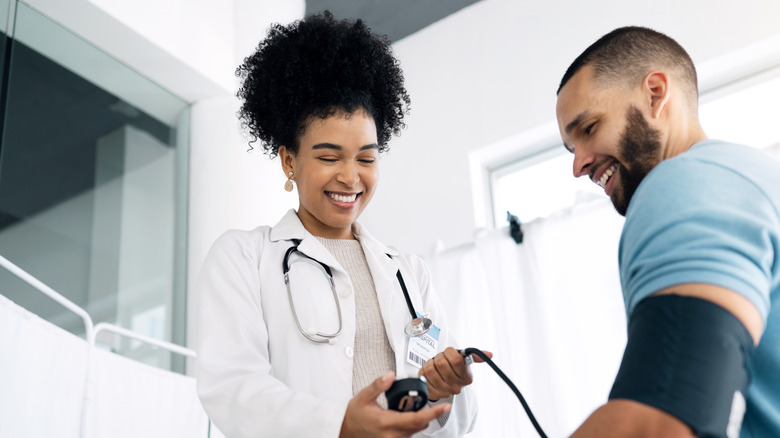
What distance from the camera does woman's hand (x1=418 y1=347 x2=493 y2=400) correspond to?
3.84 ft

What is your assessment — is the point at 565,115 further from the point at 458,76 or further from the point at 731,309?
the point at 458,76

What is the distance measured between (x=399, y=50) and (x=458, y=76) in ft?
1.30

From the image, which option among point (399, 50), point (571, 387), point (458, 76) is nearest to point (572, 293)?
point (571, 387)

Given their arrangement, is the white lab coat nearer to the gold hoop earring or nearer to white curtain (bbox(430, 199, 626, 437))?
the gold hoop earring

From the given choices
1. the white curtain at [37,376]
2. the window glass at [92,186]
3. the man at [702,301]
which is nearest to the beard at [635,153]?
the man at [702,301]

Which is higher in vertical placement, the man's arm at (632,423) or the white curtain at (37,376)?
the white curtain at (37,376)

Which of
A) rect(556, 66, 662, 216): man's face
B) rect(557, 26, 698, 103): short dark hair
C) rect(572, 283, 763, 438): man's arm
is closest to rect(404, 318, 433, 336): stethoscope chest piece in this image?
rect(556, 66, 662, 216): man's face

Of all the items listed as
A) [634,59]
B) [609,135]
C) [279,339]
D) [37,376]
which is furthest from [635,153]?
[37,376]

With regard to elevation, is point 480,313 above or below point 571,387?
above

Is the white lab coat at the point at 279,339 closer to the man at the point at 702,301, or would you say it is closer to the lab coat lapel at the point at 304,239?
the lab coat lapel at the point at 304,239

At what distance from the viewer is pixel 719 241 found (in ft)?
2.42

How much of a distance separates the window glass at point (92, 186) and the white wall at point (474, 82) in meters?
0.89

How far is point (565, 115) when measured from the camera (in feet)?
4.43

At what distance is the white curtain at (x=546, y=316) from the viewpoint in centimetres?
242
